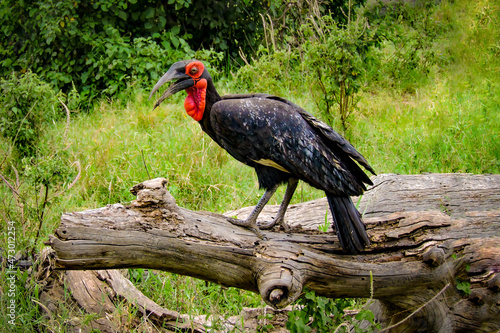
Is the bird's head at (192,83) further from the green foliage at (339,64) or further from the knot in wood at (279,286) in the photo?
the green foliage at (339,64)

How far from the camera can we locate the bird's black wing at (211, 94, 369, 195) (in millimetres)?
2785

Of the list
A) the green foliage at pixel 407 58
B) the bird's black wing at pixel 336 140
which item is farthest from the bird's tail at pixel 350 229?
the green foliage at pixel 407 58

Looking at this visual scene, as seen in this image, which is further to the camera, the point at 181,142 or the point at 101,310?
the point at 181,142

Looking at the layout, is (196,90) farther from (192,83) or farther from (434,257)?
(434,257)

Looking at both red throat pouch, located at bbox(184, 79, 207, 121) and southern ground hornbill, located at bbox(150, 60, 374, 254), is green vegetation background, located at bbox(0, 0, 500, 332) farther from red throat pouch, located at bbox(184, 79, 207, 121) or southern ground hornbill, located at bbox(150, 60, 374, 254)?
red throat pouch, located at bbox(184, 79, 207, 121)

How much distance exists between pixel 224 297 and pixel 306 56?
3008 millimetres

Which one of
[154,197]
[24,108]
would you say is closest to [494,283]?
[154,197]

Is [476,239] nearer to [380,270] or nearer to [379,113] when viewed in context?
[380,270]

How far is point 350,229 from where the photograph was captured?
2.66m

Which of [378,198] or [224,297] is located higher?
[378,198]

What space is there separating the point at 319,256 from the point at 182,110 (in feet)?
11.6

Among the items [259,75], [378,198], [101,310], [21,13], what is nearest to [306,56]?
[259,75]

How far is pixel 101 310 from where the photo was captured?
116 inches

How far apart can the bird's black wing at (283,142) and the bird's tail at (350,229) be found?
0.12m
